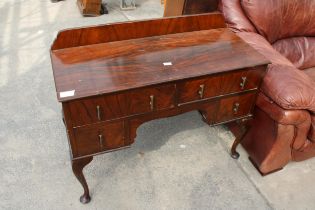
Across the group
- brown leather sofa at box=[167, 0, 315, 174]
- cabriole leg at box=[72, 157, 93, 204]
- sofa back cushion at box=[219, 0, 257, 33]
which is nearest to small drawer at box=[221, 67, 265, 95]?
brown leather sofa at box=[167, 0, 315, 174]

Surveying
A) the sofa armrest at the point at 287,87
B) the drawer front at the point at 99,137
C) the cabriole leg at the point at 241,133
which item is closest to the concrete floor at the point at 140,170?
the cabriole leg at the point at 241,133

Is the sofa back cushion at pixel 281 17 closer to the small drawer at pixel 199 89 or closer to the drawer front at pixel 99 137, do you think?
the small drawer at pixel 199 89

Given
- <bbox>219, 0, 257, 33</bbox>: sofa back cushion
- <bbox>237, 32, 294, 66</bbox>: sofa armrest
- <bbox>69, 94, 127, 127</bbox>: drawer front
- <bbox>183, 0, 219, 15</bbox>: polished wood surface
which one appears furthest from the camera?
<bbox>183, 0, 219, 15</bbox>: polished wood surface

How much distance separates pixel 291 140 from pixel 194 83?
0.76 metres

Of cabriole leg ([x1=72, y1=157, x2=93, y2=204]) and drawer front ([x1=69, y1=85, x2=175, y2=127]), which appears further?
cabriole leg ([x1=72, y1=157, x2=93, y2=204])

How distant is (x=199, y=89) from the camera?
1363 mm

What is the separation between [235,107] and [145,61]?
54 cm

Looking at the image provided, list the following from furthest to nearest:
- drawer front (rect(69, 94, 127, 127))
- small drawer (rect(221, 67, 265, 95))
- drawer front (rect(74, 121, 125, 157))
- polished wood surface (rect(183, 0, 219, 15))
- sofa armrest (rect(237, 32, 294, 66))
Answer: polished wood surface (rect(183, 0, 219, 15)) < sofa armrest (rect(237, 32, 294, 66)) < small drawer (rect(221, 67, 265, 95)) < drawer front (rect(74, 121, 125, 157)) < drawer front (rect(69, 94, 127, 127))

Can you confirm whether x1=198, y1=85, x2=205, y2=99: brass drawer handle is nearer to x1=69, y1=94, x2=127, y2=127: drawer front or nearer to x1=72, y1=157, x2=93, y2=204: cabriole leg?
x1=69, y1=94, x2=127, y2=127: drawer front

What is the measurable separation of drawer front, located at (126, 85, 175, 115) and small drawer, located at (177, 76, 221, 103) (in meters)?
0.05

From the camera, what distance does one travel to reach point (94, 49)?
4.64 ft

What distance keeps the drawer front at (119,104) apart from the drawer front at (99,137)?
4 centimetres

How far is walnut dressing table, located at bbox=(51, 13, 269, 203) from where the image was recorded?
122 centimetres

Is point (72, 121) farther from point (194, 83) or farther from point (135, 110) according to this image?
point (194, 83)
